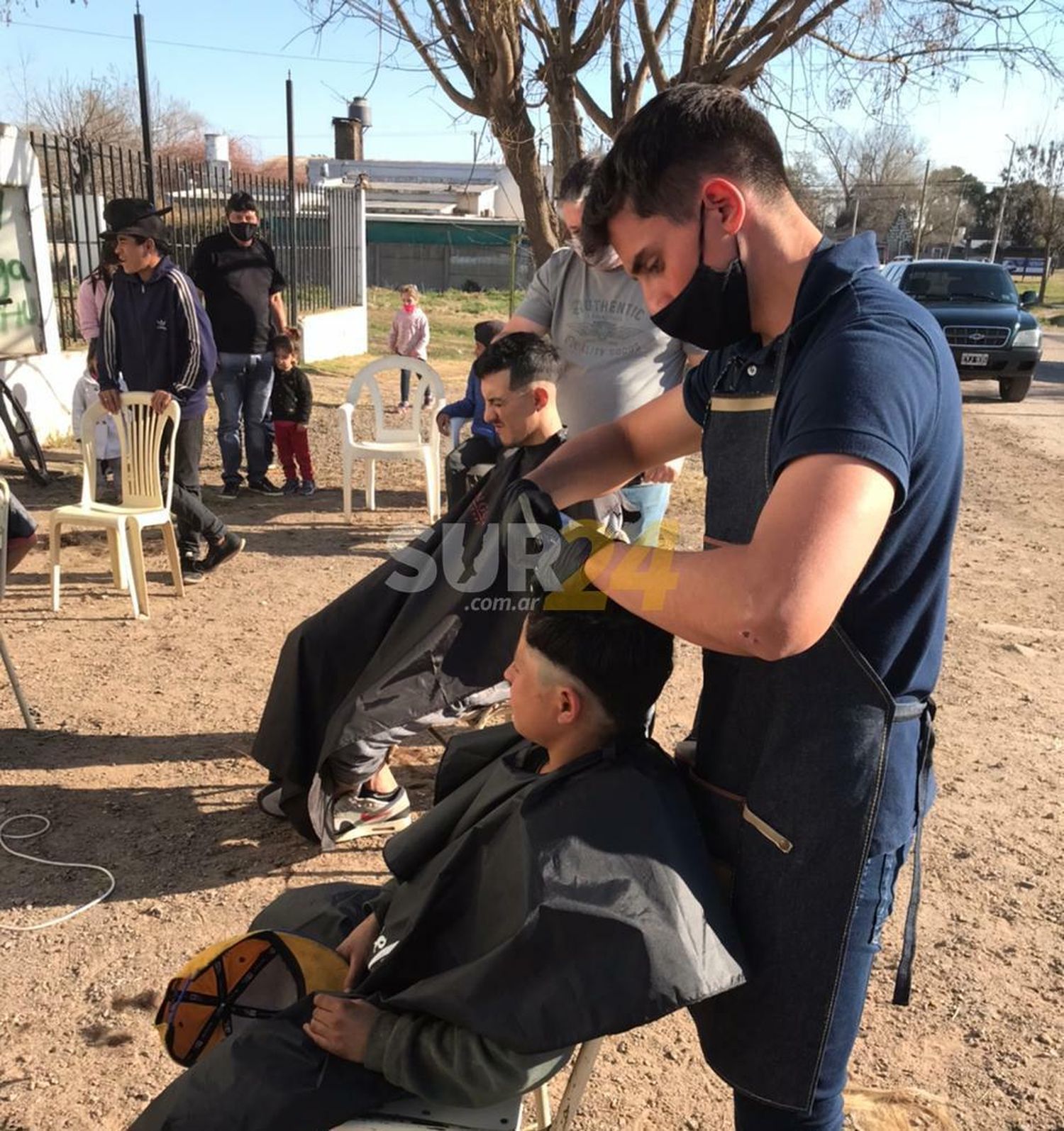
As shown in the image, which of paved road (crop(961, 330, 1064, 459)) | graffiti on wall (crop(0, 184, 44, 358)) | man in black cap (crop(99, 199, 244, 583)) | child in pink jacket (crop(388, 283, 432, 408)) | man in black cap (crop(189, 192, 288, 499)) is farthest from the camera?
child in pink jacket (crop(388, 283, 432, 408))

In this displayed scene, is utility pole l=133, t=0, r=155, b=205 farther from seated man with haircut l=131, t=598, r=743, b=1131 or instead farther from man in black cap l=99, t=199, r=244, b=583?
seated man with haircut l=131, t=598, r=743, b=1131

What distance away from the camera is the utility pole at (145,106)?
959 centimetres

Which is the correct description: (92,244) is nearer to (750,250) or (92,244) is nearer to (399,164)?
(750,250)

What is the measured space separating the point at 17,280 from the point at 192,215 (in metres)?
4.00

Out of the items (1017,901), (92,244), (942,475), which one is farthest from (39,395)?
(942,475)

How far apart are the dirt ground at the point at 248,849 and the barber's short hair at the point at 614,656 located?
1.20 m

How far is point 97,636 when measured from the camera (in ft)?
16.3

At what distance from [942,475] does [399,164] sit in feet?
161

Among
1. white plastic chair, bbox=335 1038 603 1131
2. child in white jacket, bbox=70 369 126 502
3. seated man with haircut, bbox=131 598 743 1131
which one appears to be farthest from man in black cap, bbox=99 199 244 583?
white plastic chair, bbox=335 1038 603 1131

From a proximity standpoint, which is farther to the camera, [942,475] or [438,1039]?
[438,1039]

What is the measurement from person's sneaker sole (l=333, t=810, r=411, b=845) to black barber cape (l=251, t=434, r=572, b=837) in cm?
22

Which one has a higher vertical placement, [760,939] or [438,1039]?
[760,939]

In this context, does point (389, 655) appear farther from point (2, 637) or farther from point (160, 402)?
point (160, 402)

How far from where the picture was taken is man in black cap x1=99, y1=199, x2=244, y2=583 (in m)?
5.70
